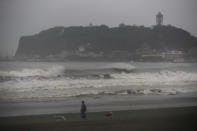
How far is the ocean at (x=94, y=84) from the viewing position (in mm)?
5379

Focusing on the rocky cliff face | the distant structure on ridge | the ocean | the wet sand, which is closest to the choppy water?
the ocean

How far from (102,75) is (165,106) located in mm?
1412

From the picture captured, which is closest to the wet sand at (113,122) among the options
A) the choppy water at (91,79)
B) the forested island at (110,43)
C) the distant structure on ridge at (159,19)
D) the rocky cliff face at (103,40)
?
the choppy water at (91,79)

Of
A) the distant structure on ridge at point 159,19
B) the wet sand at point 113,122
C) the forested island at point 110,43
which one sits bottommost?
the wet sand at point 113,122

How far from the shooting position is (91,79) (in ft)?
20.2

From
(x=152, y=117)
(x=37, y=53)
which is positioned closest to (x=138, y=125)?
(x=152, y=117)

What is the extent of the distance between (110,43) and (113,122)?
212cm

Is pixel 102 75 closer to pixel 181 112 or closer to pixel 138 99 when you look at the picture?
pixel 138 99

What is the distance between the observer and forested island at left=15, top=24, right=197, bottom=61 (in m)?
5.80

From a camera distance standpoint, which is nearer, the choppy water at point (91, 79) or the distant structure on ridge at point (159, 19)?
the choppy water at point (91, 79)

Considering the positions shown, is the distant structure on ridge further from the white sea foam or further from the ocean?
the white sea foam

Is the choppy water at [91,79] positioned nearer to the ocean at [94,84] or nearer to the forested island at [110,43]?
the ocean at [94,84]

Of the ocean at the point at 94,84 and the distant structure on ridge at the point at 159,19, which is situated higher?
the distant structure on ridge at the point at 159,19

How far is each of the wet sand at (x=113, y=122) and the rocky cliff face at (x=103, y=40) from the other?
1499 mm
